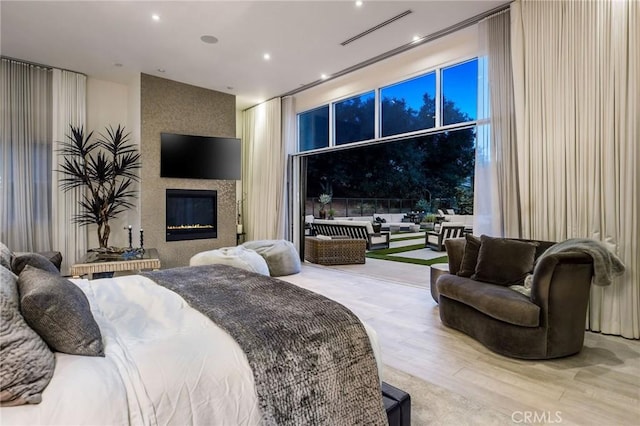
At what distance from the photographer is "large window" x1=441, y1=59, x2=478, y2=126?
4.42 metres

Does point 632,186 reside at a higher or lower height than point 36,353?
higher

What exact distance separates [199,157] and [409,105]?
12.4ft

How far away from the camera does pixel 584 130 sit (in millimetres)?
3209

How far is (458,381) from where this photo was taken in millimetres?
2229

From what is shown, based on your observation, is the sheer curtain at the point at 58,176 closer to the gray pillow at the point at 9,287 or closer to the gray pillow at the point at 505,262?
the gray pillow at the point at 9,287

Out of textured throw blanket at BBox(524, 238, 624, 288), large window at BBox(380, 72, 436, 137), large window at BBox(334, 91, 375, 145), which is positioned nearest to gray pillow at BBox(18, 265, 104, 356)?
textured throw blanket at BBox(524, 238, 624, 288)

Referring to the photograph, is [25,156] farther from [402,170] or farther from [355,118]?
[402,170]

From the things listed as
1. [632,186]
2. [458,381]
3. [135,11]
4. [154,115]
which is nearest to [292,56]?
[135,11]

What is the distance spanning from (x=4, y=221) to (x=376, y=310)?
5.42 m

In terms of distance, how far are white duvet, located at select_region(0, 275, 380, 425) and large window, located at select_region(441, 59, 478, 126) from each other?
4.21 meters

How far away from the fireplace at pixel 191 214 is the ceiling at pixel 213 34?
204 cm

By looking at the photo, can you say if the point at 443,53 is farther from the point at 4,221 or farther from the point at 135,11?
the point at 4,221

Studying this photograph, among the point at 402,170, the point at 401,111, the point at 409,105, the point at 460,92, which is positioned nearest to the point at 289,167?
the point at 401,111

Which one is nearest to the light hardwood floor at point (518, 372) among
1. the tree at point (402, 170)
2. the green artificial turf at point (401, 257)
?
the green artificial turf at point (401, 257)
